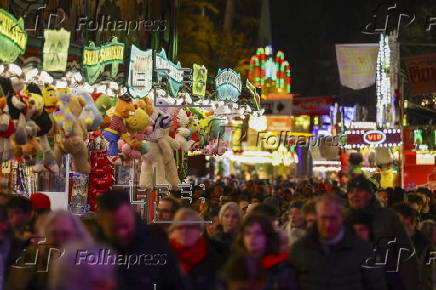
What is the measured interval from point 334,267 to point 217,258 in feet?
3.29

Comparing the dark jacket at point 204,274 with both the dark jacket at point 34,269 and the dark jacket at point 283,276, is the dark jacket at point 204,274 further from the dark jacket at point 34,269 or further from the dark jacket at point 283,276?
the dark jacket at point 34,269

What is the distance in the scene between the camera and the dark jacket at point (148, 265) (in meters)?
6.73

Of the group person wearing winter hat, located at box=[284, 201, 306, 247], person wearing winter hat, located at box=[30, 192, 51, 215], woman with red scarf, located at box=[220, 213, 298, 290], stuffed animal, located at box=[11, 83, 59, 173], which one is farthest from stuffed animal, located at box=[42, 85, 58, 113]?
woman with red scarf, located at box=[220, 213, 298, 290]

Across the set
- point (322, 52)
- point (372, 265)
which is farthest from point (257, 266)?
point (322, 52)

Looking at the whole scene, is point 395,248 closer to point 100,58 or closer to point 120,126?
point 100,58

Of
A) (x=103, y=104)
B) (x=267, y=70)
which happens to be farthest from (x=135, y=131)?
(x=267, y=70)

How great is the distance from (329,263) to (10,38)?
5.47m

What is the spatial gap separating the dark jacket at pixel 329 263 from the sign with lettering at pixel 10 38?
503cm

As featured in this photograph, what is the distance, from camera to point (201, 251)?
7.56 m

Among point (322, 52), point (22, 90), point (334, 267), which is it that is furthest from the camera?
point (322, 52)

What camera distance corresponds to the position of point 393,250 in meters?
9.06

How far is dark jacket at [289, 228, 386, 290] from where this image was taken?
7.34 metres

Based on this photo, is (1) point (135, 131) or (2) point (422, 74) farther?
(2) point (422, 74)

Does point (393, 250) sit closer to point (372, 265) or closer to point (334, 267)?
point (372, 265)
